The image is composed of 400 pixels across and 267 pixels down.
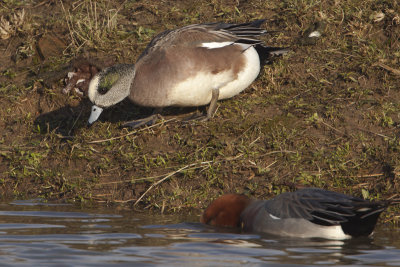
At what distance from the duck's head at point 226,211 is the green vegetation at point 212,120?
61 centimetres

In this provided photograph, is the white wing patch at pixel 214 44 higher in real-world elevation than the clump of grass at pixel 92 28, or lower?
lower

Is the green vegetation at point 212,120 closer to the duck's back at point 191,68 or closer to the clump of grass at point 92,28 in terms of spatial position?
the clump of grass at point 92,28

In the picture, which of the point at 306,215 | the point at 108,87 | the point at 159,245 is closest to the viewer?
the point at 159,245

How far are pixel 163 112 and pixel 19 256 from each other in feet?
10.3

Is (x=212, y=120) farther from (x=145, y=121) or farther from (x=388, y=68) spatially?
(x=388, y=68)

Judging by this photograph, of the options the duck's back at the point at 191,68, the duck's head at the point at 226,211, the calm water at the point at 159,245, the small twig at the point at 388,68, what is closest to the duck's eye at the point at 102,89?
the duck's back at the point at 191,68

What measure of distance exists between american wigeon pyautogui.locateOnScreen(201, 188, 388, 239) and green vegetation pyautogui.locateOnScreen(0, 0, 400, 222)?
639 mm

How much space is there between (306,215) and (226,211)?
60cm

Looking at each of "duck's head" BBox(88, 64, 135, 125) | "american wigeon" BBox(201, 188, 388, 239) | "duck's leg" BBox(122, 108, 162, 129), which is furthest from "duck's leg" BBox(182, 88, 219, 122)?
"american wigeon" BBox(201, 188, 388, 239)

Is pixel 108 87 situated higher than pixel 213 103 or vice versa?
pixel 108 87

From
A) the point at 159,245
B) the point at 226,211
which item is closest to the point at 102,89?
the point at 226,211

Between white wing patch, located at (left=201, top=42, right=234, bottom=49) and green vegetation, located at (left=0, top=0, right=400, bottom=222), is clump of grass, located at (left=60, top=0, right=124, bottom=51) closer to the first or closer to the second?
green vegetation, located at (left=0, top=0, right=400, bottom=222)

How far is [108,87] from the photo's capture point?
622 cm

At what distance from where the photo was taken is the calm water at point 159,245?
12.3 ft
